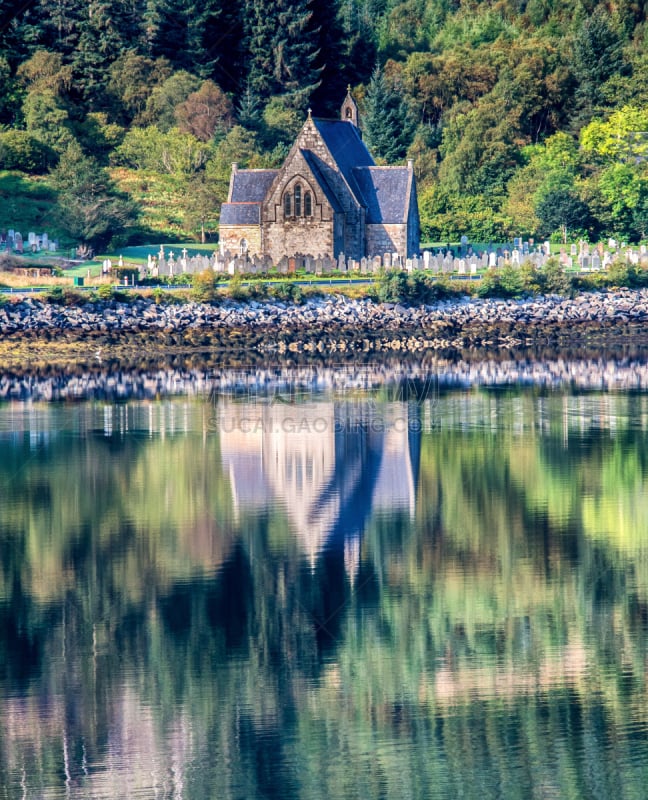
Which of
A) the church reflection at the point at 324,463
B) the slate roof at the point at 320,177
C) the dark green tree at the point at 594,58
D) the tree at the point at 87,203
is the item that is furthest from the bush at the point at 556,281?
the dark green tree at the point at 594,58

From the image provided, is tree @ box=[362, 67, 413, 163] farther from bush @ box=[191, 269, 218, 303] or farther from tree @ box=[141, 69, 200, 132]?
bush @ box=[191, 269, 218, 303]

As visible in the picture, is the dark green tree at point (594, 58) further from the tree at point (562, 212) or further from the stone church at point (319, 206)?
the stone church at point (319, 206)

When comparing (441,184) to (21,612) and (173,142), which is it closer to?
(173,142)

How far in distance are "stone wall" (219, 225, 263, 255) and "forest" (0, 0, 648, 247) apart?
4337 mm

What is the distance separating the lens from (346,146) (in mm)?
79375

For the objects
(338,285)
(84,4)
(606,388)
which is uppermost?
(84,4)

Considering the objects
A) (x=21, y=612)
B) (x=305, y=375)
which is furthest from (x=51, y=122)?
(x=21, y=612)

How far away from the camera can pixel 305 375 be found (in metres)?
50.9

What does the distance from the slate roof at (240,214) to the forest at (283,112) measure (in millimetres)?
4491

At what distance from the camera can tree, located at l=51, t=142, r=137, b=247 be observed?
7519cm

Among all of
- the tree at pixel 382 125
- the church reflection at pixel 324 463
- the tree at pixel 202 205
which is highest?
the tree at pixel 382 125

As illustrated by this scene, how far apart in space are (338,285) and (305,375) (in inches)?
628

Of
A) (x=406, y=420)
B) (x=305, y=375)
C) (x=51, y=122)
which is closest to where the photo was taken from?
(x=406, y=420)

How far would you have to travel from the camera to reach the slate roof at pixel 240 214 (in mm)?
77438
